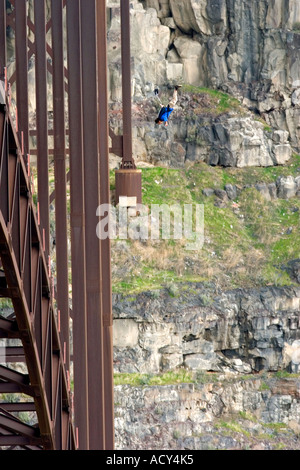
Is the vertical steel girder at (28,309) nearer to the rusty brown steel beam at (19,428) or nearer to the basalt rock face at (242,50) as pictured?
the rusty brown steel beam at (19,428)

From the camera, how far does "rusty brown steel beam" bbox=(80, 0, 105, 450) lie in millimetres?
32375

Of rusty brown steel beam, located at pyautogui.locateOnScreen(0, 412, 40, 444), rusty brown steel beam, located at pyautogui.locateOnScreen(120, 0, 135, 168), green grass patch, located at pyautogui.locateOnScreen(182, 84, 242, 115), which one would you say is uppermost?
rusty brown steel beam, located at pyautogui.locateOnScreen(120, 0, 135, 168)

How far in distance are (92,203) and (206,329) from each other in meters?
38.7

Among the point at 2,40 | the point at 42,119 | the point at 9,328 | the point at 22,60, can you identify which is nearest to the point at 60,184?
the point at 42,119

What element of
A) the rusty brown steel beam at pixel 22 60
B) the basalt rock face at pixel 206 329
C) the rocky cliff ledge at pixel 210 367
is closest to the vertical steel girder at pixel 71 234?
the rusty brown steel beam at pixel 22 60

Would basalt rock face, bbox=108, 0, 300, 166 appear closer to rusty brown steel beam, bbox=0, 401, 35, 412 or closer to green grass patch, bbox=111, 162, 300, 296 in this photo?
green grass patch, bbox=111, 162, 300, 296

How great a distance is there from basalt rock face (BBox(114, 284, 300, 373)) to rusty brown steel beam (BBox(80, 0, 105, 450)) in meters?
34.0

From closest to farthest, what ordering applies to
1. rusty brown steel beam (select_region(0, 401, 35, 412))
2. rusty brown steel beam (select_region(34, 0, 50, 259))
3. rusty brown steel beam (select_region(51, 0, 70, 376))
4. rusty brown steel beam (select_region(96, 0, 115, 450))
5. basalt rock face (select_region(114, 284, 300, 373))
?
1. rusty brown steel beam (select_region(0, 401, 35, 412))
2. rusty brown steel beam (select_region(34, 0, 50, 259))
3. rusty brown steel beam (select_region(51, 0, 70, 376))
4. rusty brown steel beam (select_region(96, 0, 115, 450))
5. basalt rock face (select_region(114, 284, 300, 373))

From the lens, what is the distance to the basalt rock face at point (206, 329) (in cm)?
6856

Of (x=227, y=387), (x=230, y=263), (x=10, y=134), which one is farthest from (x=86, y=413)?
(x=230, y=263)

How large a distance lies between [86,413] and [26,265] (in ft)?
35.2

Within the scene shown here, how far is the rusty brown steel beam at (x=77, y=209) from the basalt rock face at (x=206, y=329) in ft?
115

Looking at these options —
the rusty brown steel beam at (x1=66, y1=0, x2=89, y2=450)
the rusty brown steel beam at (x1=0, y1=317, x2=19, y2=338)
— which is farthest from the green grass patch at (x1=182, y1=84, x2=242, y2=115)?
the rusty brown steel beam at (x1=0, y1=317, x2=19, y2=338)

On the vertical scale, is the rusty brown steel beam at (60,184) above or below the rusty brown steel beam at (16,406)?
above
